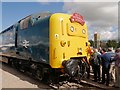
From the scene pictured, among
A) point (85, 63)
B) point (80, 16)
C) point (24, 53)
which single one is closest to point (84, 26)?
point (80, 16)

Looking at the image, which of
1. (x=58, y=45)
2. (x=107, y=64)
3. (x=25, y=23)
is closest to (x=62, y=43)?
(x=58, y=45)

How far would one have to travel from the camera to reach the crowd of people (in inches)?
356

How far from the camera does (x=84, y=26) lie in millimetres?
10656

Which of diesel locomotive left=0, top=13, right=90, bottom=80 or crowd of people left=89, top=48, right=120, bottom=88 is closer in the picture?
crowd of people left=89, top=48, right=120, bottom=88

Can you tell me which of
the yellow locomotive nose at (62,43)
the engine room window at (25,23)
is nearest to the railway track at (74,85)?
the yellow locomotive nose at (62,43)

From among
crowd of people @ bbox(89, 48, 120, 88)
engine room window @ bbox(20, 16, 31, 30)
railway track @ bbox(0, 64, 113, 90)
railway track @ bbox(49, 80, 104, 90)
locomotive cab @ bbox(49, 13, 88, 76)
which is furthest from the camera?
engine room window @ bbox(20, 16, 31, 30)

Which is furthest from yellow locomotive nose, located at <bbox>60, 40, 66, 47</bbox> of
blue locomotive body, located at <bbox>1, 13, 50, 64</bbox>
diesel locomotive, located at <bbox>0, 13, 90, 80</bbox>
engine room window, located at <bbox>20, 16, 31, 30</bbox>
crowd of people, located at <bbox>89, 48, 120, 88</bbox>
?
engine room window, located at <bbox>20, 16, 31, 30</bbox>

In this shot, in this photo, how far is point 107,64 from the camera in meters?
9.67

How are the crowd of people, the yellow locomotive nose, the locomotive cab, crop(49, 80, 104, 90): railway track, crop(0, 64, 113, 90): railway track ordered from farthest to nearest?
crop(49, 80, 104, 90): railway track, crop(0, 64, 113, 90): railway track, the yellow locomotive nose, the locomotive cab, the crowd of people

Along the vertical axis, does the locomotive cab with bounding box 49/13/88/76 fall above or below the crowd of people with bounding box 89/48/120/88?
above

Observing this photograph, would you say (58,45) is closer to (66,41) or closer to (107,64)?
(66,41)

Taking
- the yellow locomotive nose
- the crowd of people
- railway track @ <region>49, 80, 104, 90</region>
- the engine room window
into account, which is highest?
the engine room window

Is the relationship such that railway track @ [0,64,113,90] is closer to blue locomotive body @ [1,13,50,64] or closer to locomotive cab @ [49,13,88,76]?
locomotive cab @ [49,13,88,76]

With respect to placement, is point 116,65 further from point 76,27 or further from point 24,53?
point 24,53
